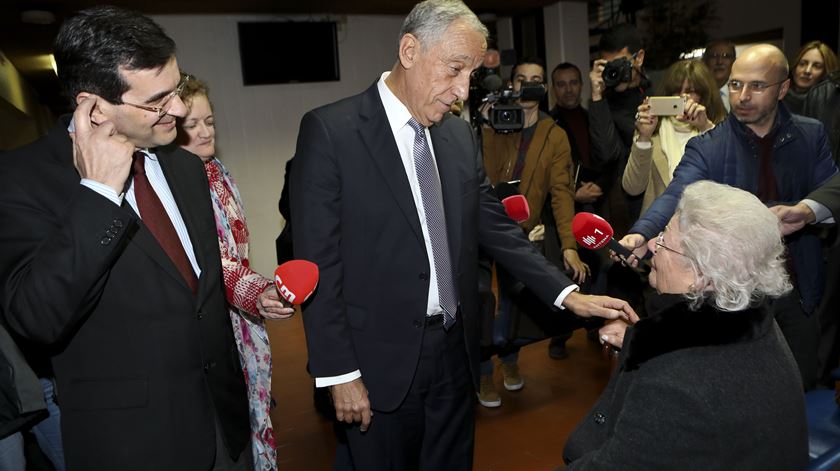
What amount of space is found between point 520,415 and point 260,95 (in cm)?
463

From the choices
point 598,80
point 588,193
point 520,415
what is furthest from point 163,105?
point 588,193

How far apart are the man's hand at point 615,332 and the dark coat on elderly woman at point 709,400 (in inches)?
14.4

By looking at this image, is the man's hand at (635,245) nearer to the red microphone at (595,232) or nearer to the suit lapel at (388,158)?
the red microphone at (595,232)

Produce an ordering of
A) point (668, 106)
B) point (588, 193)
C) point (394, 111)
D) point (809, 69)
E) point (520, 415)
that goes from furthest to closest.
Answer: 1. point (809, 69)
2. point (588, 193)
3. point (520, 415)
4. point (668, 106)
5. point (394, 111)

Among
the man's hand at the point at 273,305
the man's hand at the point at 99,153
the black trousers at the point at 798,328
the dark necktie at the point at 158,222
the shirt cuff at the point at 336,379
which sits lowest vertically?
the black trousers at the point at 798,328

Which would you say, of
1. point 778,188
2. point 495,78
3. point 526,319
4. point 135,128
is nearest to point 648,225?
point 778,188

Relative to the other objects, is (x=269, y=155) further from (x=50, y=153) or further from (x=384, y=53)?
(x=50, y=153)

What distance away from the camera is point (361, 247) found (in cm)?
178

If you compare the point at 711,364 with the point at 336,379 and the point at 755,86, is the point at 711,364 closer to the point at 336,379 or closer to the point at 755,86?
the point at 336,379

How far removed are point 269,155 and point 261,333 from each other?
456 centimetres

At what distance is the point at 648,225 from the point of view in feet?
7.94

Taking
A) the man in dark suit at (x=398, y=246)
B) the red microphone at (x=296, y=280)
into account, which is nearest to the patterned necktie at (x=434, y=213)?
the man in dark suit at (x=398, y=246)

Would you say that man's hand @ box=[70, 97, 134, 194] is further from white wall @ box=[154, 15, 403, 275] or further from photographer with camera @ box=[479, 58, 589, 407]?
white wall @ box=[154, 15, 403, 275]

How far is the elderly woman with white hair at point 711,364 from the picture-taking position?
1.30 metres
